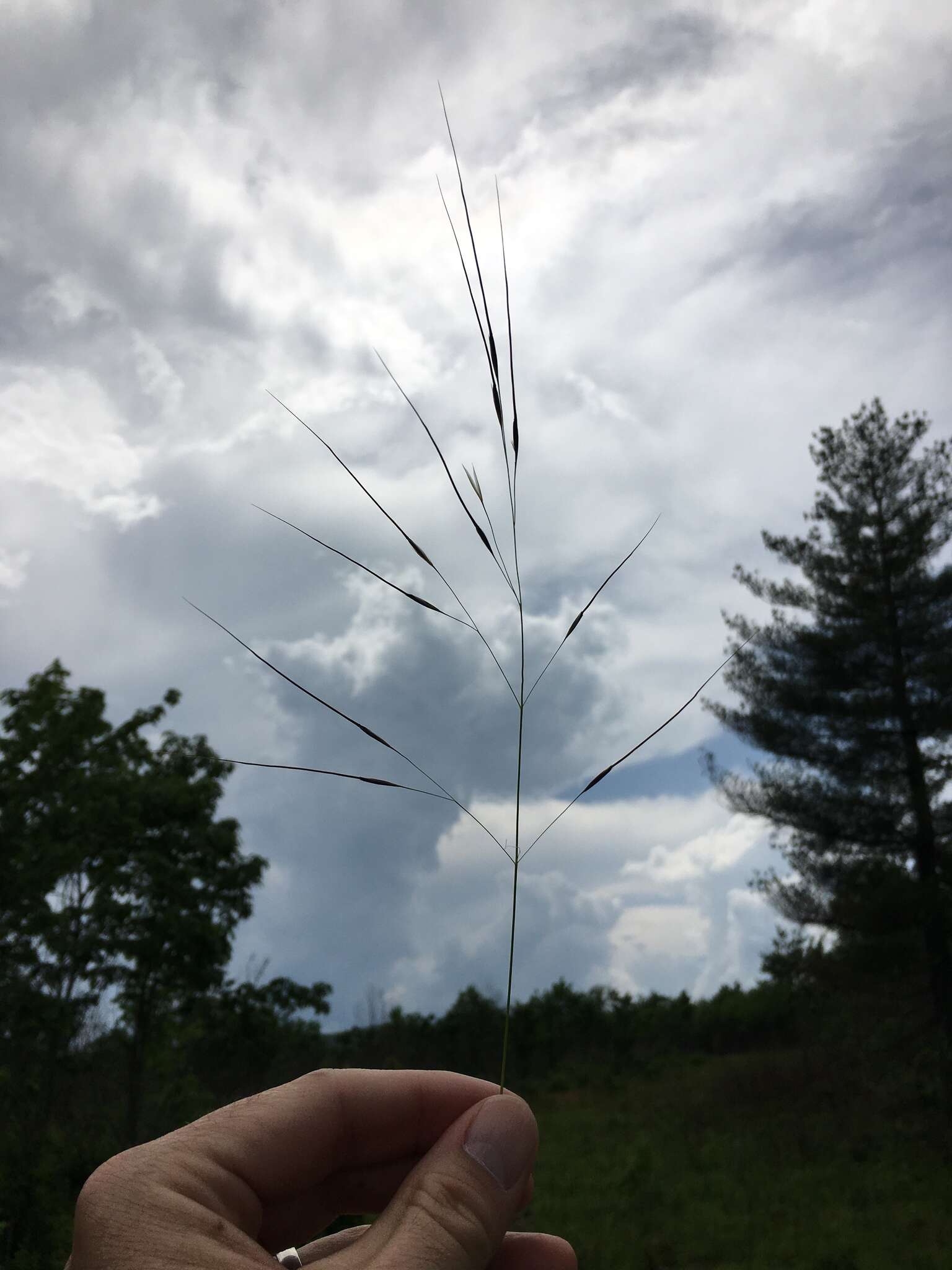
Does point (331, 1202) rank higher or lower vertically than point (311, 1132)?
lower

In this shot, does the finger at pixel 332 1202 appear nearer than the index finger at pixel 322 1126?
No

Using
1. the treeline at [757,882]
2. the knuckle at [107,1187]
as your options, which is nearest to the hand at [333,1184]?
the knuckle at [107,1187]

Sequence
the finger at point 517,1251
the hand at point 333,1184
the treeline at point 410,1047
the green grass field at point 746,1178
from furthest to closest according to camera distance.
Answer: the treeline at point 410,1047 → the green grass field at point 746,1178 → the finger at point 517,1251 → the hand at point 333,1184

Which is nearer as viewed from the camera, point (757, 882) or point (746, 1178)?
point (746, 1178)

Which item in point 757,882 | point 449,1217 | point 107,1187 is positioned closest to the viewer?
point 107,1187

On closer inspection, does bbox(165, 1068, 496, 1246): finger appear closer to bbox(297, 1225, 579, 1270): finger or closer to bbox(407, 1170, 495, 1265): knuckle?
bbox(297, 1225, 579, 1270): finger

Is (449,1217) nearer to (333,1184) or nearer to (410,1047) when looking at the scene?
(333,1184)

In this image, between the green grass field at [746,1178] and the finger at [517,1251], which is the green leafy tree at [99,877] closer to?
the green grass field at [746,1178]

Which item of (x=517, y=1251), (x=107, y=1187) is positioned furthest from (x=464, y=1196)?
(x=107, y=1187)
